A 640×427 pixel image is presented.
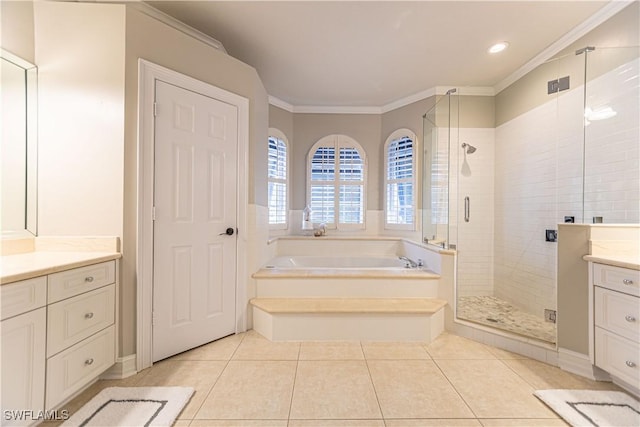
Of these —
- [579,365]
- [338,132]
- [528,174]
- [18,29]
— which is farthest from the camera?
[338,132]

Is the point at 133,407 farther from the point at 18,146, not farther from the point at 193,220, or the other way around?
the point at 18,146

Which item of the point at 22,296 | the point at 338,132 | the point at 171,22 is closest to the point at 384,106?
the point at 338,132

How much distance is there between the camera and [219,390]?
161cm

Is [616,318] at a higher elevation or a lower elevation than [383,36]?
lower

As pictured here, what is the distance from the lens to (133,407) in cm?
144

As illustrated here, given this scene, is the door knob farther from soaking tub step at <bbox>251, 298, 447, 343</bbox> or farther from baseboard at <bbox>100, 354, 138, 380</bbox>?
baseboard at <bbox>100, 354, 138, 380</bbox>

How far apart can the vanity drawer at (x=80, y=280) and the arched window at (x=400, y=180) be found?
3.35 m

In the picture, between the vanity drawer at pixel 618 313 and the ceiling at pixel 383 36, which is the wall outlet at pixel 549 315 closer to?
the vanity drawer at pixel 618 313

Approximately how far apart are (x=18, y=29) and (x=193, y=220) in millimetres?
1587

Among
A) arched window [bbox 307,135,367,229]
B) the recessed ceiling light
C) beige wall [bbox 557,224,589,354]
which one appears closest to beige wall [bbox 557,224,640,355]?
beige wall [bbox 557,224,589,354]

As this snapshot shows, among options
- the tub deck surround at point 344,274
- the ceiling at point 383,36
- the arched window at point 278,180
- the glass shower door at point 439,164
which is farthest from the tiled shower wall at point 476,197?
the arched window at point 278,180

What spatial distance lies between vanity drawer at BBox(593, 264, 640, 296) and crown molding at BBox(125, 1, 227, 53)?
132 inches

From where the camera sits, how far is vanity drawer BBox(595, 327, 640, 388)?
145 centimetres

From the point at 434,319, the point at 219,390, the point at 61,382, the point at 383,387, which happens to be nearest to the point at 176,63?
the point at 61,382
